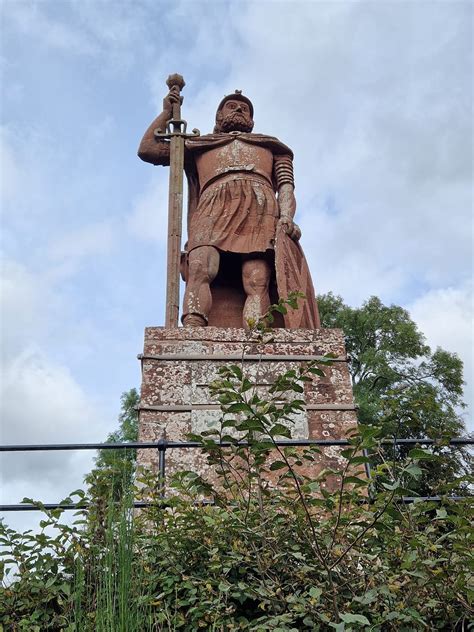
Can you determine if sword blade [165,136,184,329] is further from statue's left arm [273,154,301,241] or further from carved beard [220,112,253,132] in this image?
statue's left arm [273,154,301,241]

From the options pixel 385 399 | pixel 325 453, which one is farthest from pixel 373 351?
pixel 385 399

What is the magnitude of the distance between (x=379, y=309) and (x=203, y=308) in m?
14.7

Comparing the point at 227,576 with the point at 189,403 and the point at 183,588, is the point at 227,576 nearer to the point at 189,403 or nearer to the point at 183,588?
the point at 183,588

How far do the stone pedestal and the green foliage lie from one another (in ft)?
6.45

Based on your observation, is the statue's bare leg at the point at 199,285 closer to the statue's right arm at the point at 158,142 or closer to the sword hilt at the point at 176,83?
the statue's right arm at the point at 158,142

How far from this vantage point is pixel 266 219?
7.68 m

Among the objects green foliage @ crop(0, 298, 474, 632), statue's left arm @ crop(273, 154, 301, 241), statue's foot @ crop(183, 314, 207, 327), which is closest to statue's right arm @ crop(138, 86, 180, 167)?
statue's left arm @ crop(273, 154, 301, 241)

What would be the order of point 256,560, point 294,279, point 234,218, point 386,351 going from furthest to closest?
point 386,351 < point 234,218 < point 294,279 < point 256,560

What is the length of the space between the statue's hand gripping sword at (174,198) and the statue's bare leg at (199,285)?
0.42 feet

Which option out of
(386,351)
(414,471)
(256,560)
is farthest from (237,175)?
(386,351)

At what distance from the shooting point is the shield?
6.93 meters

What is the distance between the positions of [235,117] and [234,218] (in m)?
1.48

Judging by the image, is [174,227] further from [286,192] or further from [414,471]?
[414,471]

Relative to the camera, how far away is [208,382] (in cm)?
580
